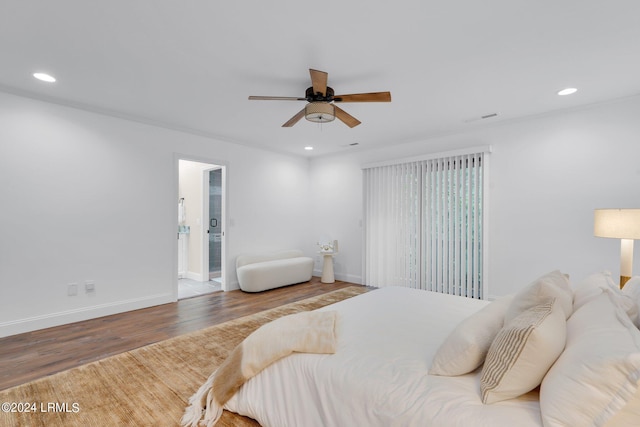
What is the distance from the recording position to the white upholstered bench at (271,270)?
4949mm

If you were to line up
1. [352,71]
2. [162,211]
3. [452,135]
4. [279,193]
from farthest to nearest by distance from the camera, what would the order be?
[279,193], [452,135], [162,211], [352,71]

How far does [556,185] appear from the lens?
379cm

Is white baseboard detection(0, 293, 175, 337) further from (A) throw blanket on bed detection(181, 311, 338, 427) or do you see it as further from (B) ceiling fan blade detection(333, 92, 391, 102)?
(B) ceiling fan blade detection(333, 92, 391, 102)

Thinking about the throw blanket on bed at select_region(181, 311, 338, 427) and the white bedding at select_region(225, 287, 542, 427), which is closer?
the white bedding at select_region(225, 287, 542, 427)

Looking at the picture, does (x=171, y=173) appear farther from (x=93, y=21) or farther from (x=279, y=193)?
(x=93, y=21)

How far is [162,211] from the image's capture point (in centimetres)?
436

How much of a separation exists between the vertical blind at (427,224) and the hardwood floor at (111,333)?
160 centimetres

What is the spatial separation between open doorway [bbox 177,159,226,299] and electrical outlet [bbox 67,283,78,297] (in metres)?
2.04

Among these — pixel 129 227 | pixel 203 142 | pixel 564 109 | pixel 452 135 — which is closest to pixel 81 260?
pixel 129 227

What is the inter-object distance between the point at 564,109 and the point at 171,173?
5.27 m

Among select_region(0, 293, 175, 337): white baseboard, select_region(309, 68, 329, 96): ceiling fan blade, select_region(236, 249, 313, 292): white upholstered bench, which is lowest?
select_region(0, 293, 175, 337): white baseboard

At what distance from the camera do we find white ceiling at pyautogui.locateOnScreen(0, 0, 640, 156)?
78.1 inches

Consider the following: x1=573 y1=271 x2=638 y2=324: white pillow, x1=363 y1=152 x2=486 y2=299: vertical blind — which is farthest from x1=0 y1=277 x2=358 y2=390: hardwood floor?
x1=573 y1=271 x2=638 y2=324: white pillow

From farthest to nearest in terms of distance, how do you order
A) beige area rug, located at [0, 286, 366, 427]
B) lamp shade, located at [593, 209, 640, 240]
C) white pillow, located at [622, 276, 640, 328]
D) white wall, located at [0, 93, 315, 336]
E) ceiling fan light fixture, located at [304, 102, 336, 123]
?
white wall, located at [0, 93, 315, 336] → ceiling fan light fixture, located at [304, 102, 336, 123] → lamp shade, located at [593, 209, 640, 240] → beige area rug, located at [0, 286, 366, 427] → white pillow, located at [622, 276, 640, 328]
